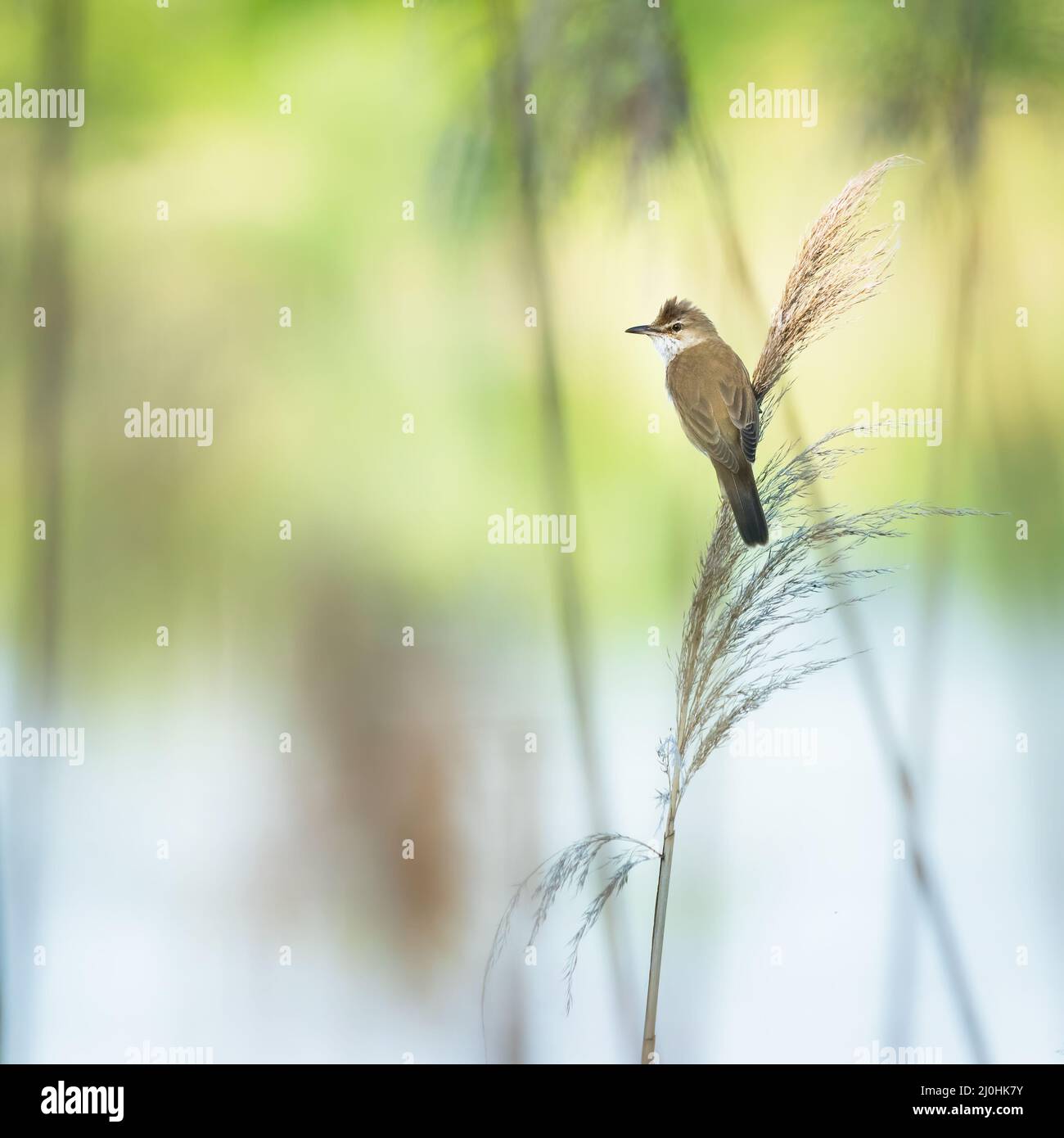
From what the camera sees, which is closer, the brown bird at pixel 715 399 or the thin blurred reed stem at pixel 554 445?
the brown bird at pixel 715 399

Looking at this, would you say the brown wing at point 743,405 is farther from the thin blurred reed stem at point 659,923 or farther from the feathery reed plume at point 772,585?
the thin blurred reed stem at point 659,923

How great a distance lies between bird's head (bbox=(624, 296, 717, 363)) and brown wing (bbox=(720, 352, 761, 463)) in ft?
0.31

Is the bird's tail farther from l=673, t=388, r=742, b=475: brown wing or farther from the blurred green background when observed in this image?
the blurred green background

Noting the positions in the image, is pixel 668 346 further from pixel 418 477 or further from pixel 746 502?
pixel 418 477

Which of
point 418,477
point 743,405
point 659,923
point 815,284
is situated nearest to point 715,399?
point 743,405

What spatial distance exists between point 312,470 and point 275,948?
885mm

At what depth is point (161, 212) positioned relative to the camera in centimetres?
207

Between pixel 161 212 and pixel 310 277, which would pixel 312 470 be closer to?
pixel 310 277

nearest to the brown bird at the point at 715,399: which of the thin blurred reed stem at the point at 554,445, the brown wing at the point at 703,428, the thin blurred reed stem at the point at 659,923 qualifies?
the brown wing at the point at 703,428

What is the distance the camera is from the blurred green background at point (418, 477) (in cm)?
206

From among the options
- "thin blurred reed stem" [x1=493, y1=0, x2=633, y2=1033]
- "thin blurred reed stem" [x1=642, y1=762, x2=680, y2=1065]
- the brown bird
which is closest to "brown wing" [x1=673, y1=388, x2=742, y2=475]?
the brown bird

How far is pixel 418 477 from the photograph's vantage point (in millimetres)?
2072

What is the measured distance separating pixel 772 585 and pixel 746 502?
0.61ft
